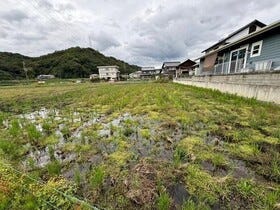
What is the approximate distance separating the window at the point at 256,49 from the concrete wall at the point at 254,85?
247cm

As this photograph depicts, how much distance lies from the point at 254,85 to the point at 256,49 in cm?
477

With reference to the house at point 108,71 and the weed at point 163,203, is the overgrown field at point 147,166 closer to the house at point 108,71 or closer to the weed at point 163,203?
the weed at point 163,203

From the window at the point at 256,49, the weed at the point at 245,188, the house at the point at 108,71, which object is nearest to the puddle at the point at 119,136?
the weed at the point at 245,188

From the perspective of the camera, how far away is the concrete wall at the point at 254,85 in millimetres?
6408

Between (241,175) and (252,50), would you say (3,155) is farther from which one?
(252,50)

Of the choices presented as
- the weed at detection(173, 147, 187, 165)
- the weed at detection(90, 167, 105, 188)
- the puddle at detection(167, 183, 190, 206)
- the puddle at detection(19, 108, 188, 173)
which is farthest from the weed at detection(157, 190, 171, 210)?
the puddle at detection(19, 108, 188, 173)

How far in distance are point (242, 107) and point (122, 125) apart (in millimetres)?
4852

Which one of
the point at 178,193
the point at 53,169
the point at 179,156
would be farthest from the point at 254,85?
the point at 53,169

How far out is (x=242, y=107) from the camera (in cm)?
671

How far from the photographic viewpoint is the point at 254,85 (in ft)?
25.1

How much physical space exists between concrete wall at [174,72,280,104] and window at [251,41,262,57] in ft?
8.11

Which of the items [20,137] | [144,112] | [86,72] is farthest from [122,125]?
[86,72]

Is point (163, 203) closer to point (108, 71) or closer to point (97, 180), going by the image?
point (97, 180)

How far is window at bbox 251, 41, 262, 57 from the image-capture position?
10422 mm
